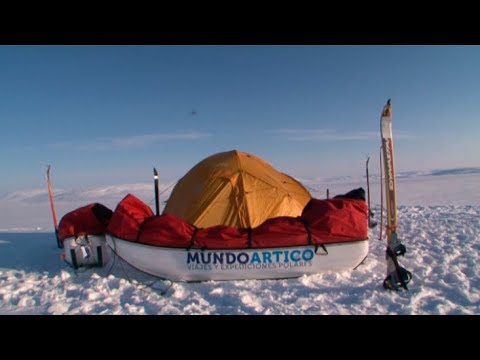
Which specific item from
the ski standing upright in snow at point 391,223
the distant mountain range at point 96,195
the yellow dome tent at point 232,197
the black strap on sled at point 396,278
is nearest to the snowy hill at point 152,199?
the distant mountain range at point 96,195

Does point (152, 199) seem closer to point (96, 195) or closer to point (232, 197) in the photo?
point (96, 195)

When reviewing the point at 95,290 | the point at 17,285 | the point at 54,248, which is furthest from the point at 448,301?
the point at 54,248

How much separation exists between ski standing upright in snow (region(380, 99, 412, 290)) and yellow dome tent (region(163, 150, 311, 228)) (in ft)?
6.88

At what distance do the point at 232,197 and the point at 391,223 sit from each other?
2.73 metres

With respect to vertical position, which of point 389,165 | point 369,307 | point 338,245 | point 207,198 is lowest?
point 369,307

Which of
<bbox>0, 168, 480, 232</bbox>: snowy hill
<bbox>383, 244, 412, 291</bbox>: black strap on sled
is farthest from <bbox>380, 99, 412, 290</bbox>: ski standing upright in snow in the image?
<bbox>0, 168, 480, 232</bbox>: snowy hill

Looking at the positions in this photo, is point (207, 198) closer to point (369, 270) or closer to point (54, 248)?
point (369, 270)

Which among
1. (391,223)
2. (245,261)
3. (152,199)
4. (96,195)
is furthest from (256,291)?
(96,195)

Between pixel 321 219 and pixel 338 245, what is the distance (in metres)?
0.48

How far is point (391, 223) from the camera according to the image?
4.35m

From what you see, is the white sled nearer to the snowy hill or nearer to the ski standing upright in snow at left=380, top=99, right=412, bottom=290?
the ski standing upright in snow at left=380, top=99, right=412, bottom=290

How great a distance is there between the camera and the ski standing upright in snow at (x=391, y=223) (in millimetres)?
4211

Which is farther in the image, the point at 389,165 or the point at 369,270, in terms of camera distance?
the point at 369,270

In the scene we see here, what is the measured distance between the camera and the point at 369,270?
5.04 m
